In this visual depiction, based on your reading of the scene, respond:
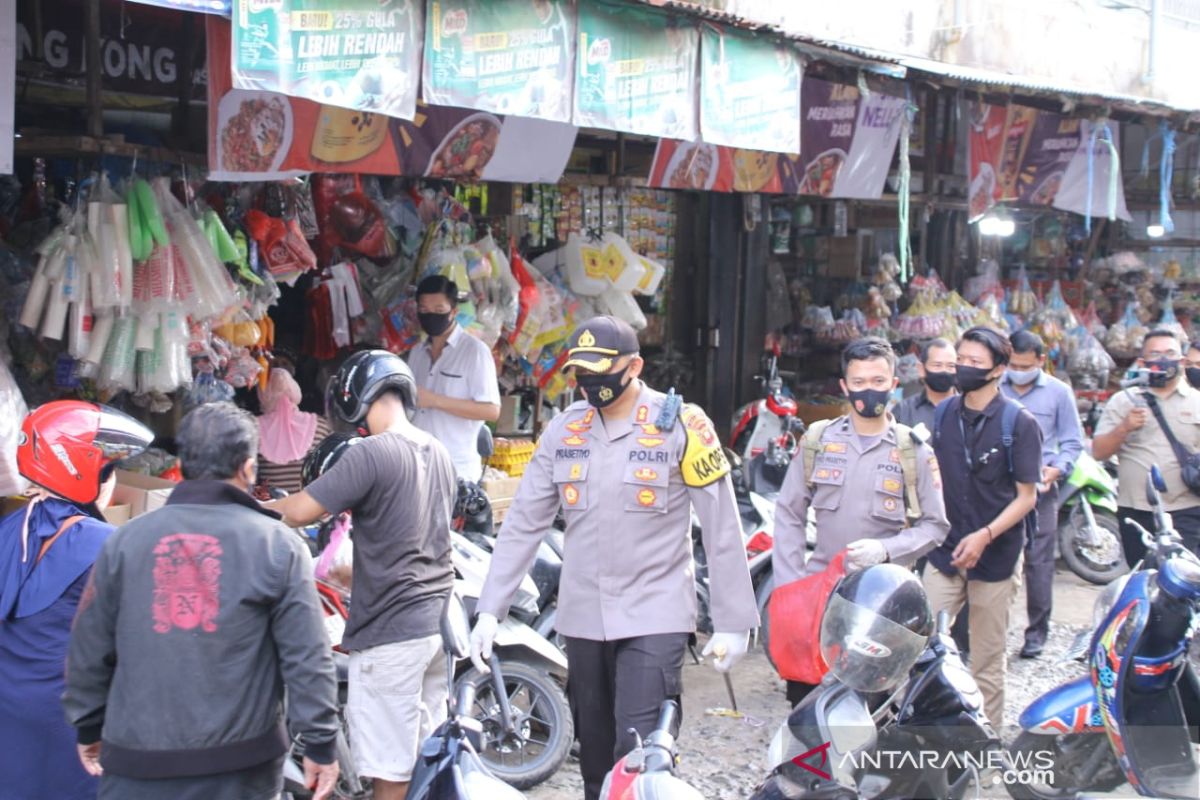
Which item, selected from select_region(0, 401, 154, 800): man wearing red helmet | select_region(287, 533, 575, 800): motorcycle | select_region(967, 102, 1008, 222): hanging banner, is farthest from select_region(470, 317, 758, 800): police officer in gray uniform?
select_region(967, 102, 1008, 222): hanging banner

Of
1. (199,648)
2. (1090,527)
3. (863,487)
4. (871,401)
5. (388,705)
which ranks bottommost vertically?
(1090,527)

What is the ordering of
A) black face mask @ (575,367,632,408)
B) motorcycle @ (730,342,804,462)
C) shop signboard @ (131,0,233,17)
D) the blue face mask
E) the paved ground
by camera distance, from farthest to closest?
motorcycle @ (730,342,804,462) → the blue face mask → the paved ground → shop signboard @ (131,0,233,17) → black face mask @ (575,367,632,408)

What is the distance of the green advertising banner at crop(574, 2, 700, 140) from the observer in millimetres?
6246

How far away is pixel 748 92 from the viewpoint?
7133mm

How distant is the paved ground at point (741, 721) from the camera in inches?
217

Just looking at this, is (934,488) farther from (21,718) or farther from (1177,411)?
(21,718)

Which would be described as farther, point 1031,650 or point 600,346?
point 1031,650

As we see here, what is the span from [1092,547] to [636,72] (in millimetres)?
5065

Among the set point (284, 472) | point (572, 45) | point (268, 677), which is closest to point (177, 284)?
point (284, 472)

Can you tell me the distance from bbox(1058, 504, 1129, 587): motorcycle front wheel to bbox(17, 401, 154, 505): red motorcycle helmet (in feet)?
24.0

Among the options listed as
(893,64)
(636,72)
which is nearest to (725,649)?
(636,72)

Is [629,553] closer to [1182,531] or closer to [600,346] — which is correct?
[600,346]

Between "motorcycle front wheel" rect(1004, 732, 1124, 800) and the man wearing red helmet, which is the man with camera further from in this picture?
the man wearing red helmet

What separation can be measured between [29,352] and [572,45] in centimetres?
285
